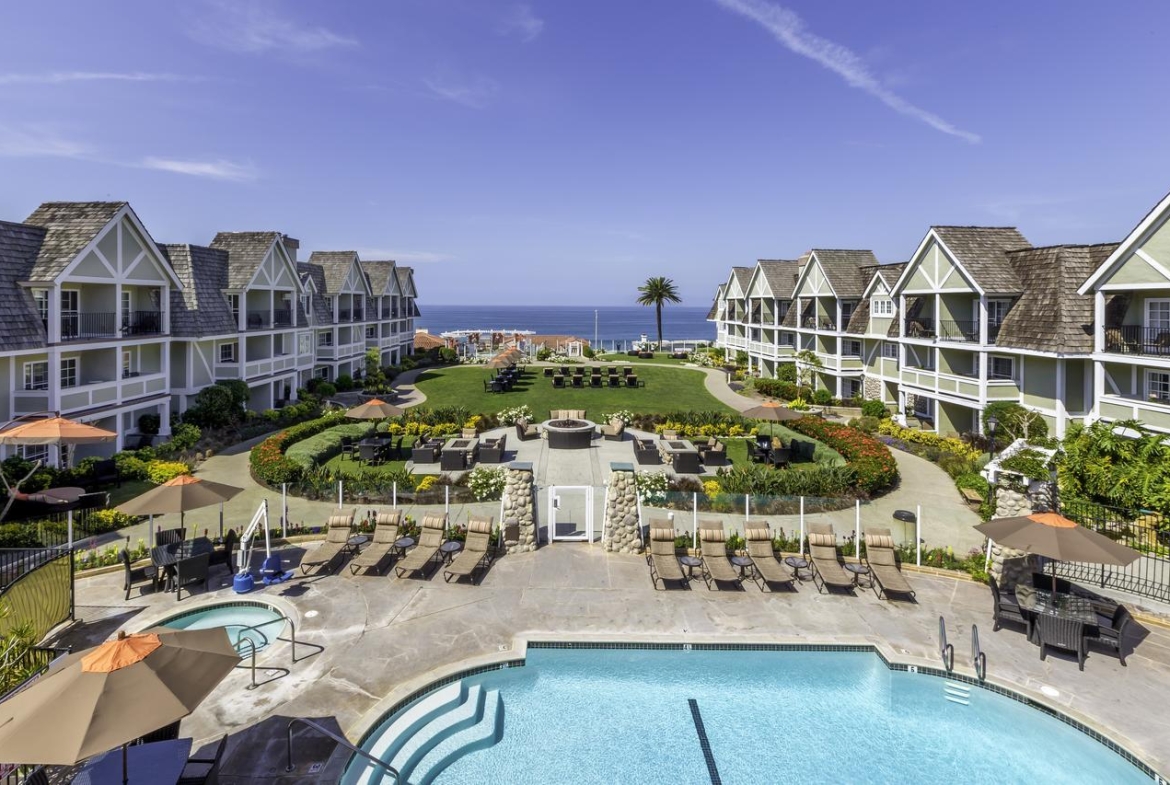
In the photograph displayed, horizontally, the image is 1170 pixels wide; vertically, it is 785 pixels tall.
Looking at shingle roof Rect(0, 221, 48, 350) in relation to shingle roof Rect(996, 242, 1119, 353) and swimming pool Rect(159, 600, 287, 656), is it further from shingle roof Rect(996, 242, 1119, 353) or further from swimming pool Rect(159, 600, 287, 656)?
shingle roof Rect(996, 242, 1119, 353)

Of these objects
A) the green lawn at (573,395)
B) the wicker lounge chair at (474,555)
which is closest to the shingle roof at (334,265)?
the green lawn at (573,395)

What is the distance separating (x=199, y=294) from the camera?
30609 millimetres

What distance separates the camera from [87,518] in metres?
16.8

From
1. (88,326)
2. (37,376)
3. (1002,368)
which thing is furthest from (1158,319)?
(37,376)

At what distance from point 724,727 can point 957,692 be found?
164 inches

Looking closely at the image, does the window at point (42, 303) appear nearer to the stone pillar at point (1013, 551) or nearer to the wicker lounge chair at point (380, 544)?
the wicker lounge chair at point (380, 544)

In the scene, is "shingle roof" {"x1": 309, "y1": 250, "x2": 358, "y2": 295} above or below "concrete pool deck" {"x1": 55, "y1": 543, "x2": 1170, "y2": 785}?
above

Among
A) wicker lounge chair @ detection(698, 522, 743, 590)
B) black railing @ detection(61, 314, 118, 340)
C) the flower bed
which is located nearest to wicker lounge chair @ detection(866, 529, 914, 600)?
wicker lounge chair @ detection(698, 522, 743, 590)

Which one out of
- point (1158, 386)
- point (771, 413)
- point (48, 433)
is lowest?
point (771, 413)

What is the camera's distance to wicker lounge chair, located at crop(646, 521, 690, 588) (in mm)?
13891

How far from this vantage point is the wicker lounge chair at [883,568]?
13.4 meters

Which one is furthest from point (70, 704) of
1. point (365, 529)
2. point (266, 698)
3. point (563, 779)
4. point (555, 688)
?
point (365, 529)

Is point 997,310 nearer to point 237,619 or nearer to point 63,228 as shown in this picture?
point 237,619

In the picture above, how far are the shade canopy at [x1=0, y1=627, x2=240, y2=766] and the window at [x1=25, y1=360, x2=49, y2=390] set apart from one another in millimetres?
20285
